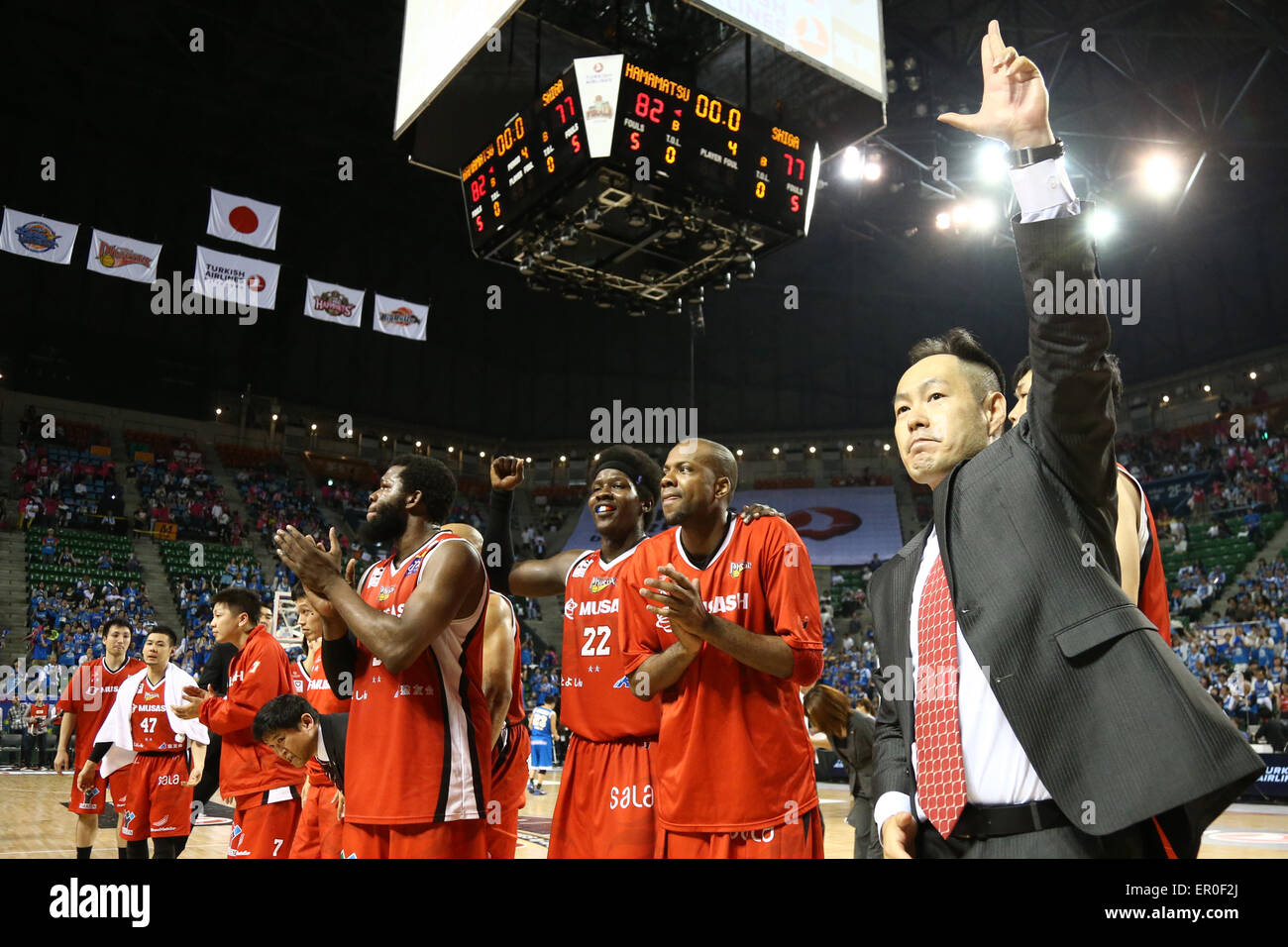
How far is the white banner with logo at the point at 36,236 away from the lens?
16.8 meters

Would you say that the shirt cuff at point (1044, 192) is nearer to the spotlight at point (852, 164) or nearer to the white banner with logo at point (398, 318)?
the spotlight at point (852, 164)

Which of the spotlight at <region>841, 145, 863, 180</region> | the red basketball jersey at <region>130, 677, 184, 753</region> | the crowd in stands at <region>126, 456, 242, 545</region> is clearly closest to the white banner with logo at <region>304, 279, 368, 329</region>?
the crowd in stands at <region>126, 456, 242, 545</region>

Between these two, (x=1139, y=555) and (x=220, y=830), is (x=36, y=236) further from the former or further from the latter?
(x=1139, y=555)

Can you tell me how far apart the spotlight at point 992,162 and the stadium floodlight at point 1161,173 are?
2.44 metres

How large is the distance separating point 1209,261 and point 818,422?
12.7 metres

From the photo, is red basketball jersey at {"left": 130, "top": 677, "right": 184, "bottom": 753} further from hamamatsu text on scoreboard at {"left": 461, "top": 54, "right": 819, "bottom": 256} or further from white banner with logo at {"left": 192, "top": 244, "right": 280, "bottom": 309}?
white banner with logo at {"left": 192, "top": 244, "right": 280, "bottom": 309}

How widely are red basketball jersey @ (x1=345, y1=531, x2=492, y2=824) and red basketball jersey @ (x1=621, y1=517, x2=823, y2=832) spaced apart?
2.09 feet

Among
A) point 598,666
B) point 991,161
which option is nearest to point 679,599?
point 598,666

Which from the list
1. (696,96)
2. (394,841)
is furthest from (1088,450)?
(696,96)

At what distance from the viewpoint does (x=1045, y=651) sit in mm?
1656

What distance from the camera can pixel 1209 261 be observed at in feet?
84.2

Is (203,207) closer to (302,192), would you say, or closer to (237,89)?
(302,192)

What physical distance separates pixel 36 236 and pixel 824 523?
22600mm

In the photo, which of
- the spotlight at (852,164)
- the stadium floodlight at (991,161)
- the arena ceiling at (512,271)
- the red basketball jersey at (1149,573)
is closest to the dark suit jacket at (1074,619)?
the red basketball jersey at (1149,573)
